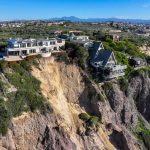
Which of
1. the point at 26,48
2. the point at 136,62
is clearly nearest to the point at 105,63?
the point at 136,62

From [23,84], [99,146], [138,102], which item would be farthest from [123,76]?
[23,84]

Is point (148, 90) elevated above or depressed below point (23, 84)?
below

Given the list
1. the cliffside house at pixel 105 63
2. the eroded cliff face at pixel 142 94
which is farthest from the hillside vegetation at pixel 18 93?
the eroded cliff face at pixel 142 94

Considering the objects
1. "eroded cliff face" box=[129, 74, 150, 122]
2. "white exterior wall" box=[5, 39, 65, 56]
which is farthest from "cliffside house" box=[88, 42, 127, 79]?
"white exterior wall" box=[5, 39, 65, 56]

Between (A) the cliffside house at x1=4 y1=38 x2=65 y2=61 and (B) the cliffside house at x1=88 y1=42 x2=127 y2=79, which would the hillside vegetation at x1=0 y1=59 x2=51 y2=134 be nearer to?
(A) the cliffside house at x1=4 y1=38 x2=65 y2=61

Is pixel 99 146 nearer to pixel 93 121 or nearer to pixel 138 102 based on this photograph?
pixel 93 121

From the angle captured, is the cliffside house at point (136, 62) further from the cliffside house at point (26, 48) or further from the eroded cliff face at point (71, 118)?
the cliffside house at point (26, 48)

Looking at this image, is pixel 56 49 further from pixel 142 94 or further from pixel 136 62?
pixel 142 94
